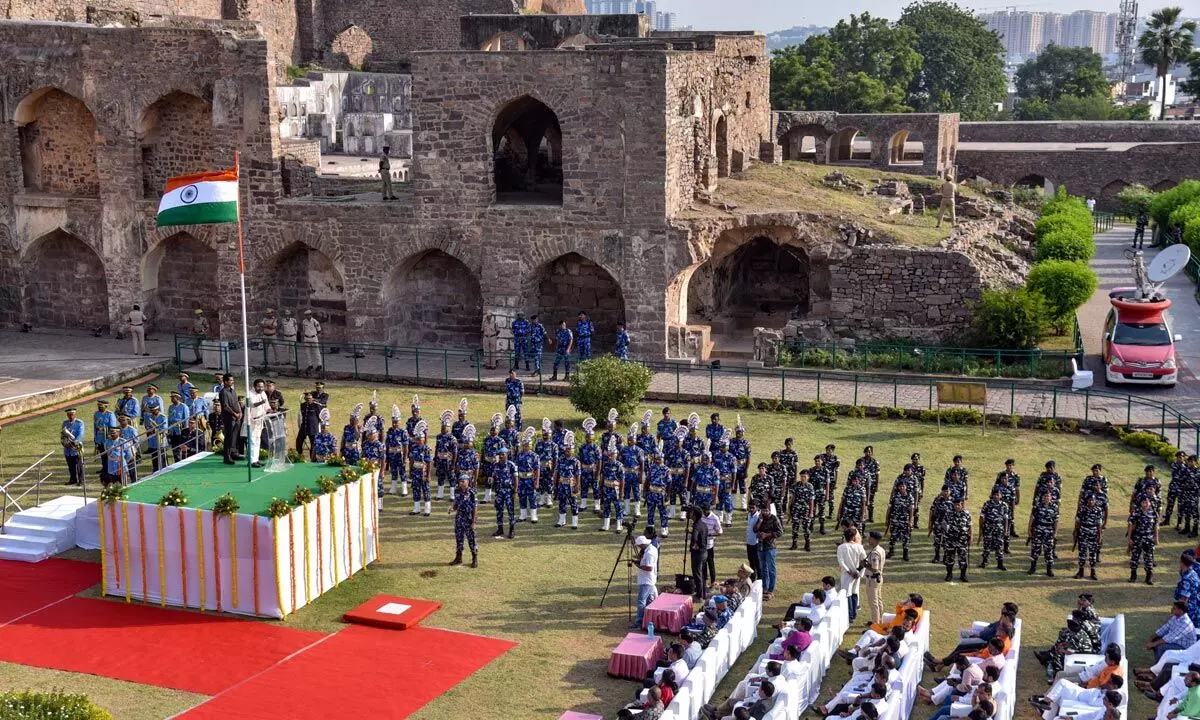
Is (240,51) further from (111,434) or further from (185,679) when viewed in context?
(185,679)

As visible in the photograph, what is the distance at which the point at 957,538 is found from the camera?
1920 centimetres

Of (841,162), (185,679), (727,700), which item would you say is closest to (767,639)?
(727,700)

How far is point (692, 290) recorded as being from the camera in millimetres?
34188

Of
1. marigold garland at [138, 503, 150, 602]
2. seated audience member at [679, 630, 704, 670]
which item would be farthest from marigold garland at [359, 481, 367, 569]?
seated audience member at [679, 630, 704, 670]

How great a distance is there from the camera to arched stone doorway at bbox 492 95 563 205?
34094 millimetres

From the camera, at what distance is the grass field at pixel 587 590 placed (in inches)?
647

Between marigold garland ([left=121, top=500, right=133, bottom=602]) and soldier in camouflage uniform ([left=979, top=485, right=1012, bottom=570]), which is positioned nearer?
marigold garland ([left=121, top=500, right=133, bottom=602])

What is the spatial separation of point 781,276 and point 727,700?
2254cm

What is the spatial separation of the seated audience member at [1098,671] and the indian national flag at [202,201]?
13.0 meters

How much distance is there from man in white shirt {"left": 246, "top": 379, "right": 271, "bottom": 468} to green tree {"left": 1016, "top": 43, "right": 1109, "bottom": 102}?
2908 inches

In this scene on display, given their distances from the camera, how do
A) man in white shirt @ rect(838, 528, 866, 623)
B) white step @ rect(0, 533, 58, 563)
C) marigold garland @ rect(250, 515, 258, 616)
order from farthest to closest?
white step @ rect(0, 533, 58, 563)
marigold garland @ rect(250, 515, 258, 616)
man in white shirt @ rect(838, 528, 866, 623)

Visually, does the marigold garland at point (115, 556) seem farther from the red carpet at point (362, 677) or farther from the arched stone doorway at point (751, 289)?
the arched stone doorway at point (751, 289)

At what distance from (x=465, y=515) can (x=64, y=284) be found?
738 inches

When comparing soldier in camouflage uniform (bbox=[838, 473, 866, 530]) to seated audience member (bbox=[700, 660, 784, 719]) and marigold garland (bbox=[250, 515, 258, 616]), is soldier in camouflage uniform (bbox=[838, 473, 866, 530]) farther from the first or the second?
marigold garland (bbox=[250, 515, 258, 616])
